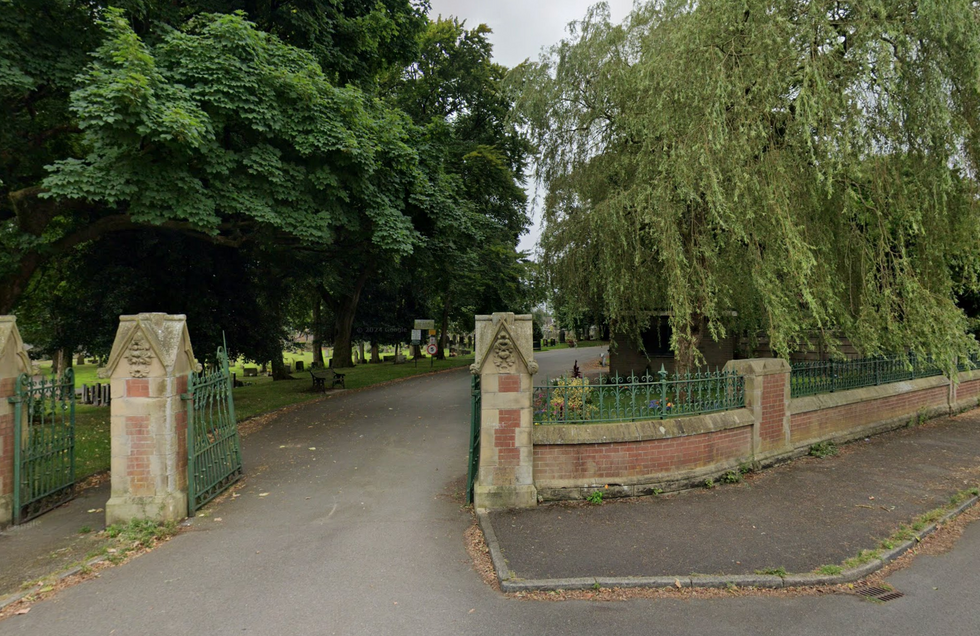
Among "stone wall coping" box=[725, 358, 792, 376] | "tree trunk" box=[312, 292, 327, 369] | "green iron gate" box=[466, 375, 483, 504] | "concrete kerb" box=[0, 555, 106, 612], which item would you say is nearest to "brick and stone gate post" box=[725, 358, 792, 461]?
"stone wall coping" box=[725, 358, 792, 376]

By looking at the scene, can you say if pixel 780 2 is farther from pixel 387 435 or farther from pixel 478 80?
pixel 478 80

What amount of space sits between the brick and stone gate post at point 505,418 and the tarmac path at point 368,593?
1.87 feet

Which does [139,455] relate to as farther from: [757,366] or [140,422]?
[757,366]

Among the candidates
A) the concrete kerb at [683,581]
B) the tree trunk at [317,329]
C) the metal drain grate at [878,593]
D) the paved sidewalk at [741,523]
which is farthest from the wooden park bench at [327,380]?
the metal drain grate at [878,593]

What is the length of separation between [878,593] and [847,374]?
6648 mm

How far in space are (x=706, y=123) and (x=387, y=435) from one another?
846 cm

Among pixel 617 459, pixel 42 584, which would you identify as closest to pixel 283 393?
pixel 42 584

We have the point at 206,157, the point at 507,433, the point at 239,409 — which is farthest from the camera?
the point at 239,409

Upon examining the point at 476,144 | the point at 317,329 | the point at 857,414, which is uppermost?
the point at 476,144

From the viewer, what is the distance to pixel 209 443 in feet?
23.0

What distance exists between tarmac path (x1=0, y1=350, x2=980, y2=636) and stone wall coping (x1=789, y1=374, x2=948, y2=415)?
284 cm

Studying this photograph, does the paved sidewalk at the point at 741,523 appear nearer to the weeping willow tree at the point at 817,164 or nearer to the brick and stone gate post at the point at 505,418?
the brick and stone gate post at the point at 505,418

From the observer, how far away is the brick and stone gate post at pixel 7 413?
607cm

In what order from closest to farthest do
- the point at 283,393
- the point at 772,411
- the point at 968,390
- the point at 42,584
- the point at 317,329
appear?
1. the point at 42,584
2. the point at 772,411
3. the point at 968,390
4. the point at 283,393
5. the point at 317,329
